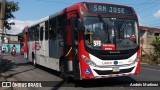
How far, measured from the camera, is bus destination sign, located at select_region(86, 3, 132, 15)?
41.1 feet

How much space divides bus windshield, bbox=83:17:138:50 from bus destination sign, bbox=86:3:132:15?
14.3 inches

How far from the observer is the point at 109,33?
1235 cm

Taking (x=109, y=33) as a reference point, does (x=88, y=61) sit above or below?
below

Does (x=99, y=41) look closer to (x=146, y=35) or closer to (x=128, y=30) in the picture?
(x=128, y=30)

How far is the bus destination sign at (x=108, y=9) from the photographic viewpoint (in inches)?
493

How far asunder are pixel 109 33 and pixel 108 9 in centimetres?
108

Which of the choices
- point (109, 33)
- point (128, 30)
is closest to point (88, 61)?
point (109, 33)

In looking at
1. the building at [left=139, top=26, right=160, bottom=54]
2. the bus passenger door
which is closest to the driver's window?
the bus passenger door

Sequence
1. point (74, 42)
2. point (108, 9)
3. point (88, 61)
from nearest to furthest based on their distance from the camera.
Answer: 1. point (88, 61)
2. point (74, 42)
3. point (108, 9)

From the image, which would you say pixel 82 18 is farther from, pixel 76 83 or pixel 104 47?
pixel 76 83

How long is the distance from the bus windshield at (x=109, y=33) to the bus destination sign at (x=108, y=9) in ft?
1.19

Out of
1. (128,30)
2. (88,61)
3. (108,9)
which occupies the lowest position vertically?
(88,61)

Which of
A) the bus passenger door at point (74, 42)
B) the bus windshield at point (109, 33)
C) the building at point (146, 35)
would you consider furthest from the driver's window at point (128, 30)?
the building at point (146, 35)

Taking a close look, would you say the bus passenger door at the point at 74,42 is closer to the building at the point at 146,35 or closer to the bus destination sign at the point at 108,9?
the bus destination sign at the point at 108,9
